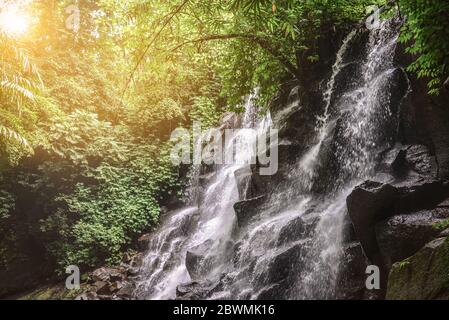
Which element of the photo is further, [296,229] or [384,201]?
[296,229]

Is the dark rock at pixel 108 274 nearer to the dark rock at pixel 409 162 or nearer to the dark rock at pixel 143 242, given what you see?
the dark rock at pixel 143 242

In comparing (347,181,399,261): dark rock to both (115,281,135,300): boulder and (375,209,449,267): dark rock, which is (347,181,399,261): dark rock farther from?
(115,281,135,300): boulder

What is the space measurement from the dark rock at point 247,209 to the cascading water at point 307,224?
12 centimetres

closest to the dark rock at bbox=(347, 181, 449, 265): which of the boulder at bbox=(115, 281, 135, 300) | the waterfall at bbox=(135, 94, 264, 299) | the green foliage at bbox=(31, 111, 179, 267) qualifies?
the waterfall at bbox=(135, 94, 264, 299)

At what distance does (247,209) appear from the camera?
10141 millimetres

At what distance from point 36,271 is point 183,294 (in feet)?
25.0

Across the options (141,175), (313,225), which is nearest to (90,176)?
(141,175)

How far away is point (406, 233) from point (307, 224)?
2176 mm

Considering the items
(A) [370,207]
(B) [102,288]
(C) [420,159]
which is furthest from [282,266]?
(B) [102,288]

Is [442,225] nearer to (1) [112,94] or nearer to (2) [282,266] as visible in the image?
(2) [282,266]

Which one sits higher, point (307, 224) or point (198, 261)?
point (307, 224)

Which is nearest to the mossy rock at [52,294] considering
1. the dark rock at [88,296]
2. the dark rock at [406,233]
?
the dark rock at [88,296]

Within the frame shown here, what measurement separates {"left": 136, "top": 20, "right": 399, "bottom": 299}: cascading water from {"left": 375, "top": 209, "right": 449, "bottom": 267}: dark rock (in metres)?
0.99
